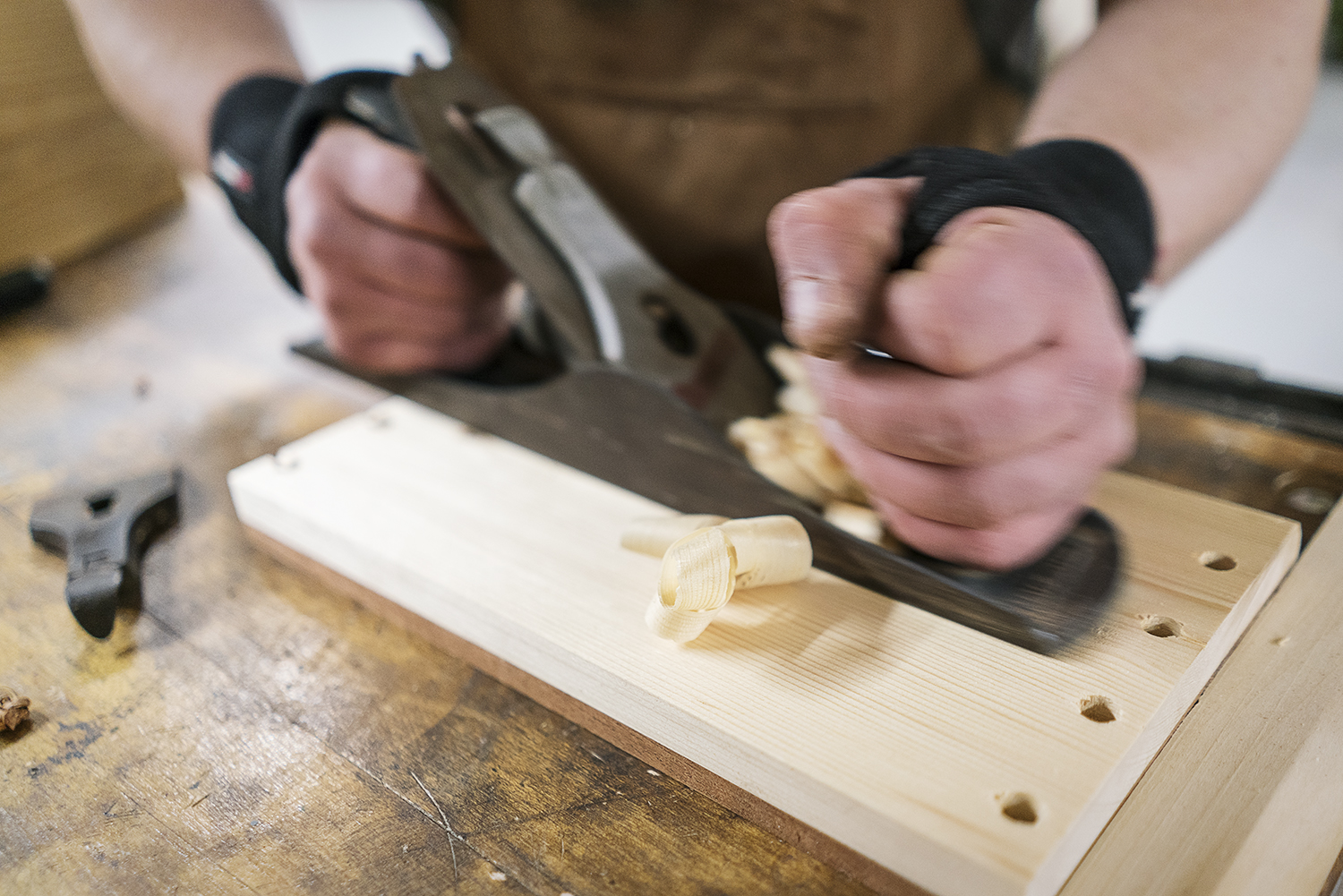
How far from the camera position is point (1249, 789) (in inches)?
22.5

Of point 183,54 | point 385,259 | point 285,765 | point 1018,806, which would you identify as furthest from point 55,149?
point 1018,806

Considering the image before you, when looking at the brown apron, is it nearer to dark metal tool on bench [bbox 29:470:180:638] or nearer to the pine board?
the pine board

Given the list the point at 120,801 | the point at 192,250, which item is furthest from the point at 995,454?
the point at 192,250

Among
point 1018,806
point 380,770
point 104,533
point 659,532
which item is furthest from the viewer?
point 104,533

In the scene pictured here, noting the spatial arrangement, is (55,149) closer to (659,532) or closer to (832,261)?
(659,532)

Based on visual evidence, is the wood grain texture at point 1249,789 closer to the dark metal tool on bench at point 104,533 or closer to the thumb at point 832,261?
the thumb at point 832,261

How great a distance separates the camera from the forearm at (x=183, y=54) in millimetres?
1254

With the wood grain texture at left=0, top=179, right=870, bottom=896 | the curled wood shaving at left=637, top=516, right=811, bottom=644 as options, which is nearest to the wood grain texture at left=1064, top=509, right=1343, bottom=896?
the wood grain texture at left=0, top=179, right=870, bottom=896

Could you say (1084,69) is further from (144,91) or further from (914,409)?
(144,91)

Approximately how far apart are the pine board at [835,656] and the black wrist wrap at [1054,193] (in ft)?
0.77

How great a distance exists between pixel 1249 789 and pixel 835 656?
27 cm

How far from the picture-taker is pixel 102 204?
1.77m

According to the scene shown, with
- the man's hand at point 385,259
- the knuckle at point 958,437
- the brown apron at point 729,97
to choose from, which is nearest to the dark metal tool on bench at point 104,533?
the man's hand at point 385,259

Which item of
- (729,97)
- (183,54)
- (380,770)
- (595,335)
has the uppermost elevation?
(183,54)
